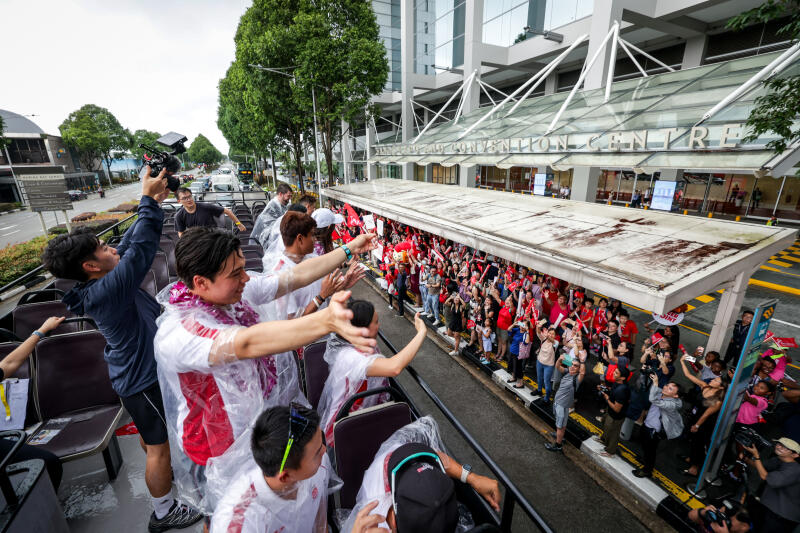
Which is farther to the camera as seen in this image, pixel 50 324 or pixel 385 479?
pixel 50 324

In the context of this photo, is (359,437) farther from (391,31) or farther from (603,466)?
(391,31)

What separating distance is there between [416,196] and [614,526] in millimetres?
9899

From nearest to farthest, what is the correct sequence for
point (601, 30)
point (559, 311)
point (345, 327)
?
point (345, 327)
point (559, 311)
point (601, 30)

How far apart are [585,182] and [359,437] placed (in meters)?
12.2

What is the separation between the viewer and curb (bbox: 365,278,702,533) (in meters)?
4.01

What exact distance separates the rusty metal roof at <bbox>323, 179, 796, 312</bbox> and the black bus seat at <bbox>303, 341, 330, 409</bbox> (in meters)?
3.74

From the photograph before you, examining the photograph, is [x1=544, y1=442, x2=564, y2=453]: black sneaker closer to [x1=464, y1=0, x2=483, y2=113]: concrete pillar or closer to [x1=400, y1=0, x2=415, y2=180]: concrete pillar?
[x1=464, y1=0, x2=483, y2=113]: concrete pillar

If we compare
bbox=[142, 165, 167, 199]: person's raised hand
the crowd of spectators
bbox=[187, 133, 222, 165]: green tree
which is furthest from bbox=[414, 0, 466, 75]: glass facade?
bbox=[187, 133, 222, 165]: green tree

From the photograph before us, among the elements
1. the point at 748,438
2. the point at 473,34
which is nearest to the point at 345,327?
the point at 748,438

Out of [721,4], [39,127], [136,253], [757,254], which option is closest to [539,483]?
[757,254]

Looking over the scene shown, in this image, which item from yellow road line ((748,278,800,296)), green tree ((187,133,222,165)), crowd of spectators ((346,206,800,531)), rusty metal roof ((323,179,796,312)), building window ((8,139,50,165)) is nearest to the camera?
rusty metal roof ((323,179,796,312))

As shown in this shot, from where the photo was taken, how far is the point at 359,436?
2.50 metres

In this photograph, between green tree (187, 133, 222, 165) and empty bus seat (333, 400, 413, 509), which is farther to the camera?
green tree (187, 133, 222, 165)

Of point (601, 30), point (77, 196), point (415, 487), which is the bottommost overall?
point (77, 196)
